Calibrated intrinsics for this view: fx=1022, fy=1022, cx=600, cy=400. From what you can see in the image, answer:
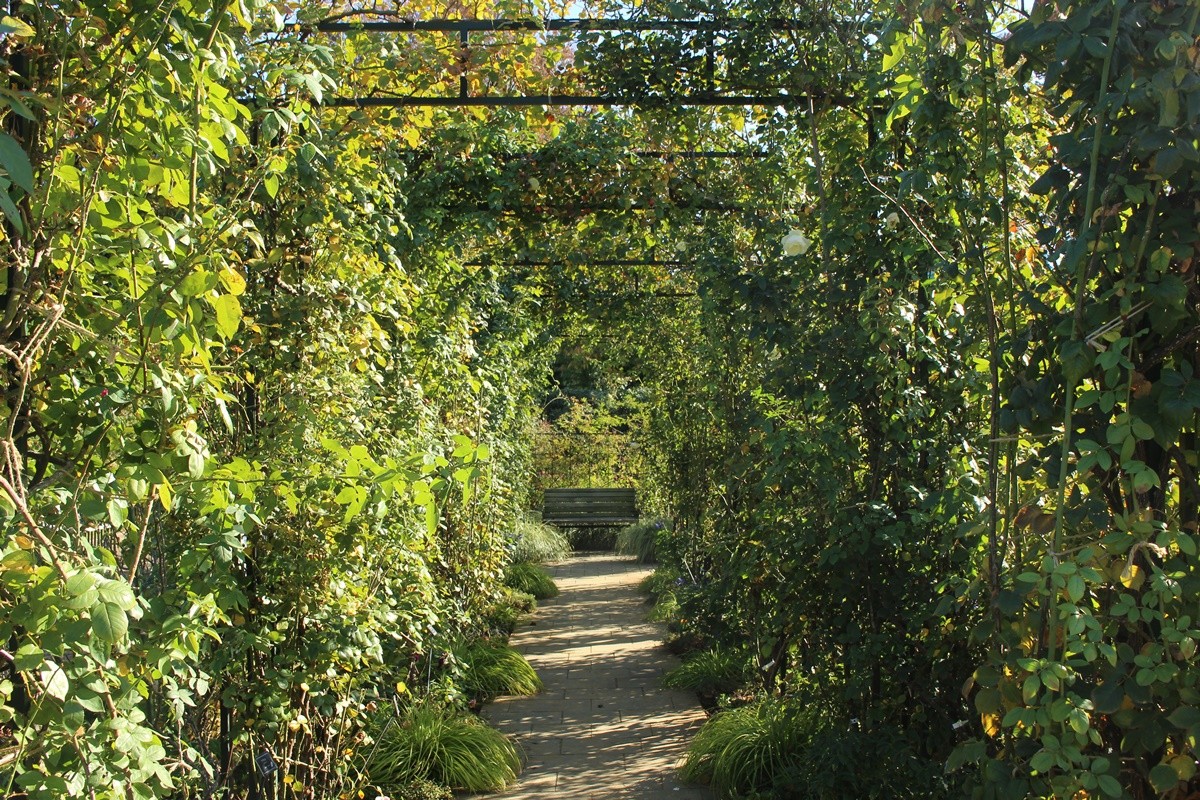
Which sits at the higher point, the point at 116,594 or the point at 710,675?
the point at 116,594

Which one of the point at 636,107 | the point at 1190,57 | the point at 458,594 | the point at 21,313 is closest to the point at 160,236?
the point at 21,313

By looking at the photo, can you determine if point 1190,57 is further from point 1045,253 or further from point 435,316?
point 435,316

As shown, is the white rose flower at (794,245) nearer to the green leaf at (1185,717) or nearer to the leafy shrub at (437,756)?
the green leaf at (1185,717)

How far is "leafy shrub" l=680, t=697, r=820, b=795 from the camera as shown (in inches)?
155

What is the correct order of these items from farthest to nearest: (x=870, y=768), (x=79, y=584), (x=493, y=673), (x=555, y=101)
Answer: (x=493, y=673) → (x=555, y=101) → (x=870, y=768) → (x=79, y=584)

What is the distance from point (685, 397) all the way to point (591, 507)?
6474 millimetres

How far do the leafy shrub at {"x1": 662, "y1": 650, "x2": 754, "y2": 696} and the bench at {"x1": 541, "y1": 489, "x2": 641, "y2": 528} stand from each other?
6.93 metres

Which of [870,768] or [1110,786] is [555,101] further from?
[1110,786]

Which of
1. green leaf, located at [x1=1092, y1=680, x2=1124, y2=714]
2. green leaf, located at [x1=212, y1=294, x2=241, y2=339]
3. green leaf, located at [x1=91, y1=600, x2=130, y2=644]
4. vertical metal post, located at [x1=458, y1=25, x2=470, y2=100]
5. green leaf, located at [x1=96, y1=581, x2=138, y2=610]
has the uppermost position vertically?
vertical metal post, located at [x1=458, y1=25, x2=470, y2=100]

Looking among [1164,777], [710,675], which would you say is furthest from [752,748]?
[1164,777]

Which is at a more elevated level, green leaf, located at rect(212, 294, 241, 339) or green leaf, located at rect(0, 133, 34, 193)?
green leaf, located at rect(0, 133, 34, 193)

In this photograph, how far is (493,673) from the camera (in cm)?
561

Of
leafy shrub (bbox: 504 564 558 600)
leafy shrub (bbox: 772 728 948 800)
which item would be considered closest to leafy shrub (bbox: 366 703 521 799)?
leafy shrub (bbox: 772 728 948 800)

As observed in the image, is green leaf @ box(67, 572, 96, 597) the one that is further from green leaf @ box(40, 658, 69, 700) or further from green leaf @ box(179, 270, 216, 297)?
green leaf @ box(179, 270, 216, 297)
